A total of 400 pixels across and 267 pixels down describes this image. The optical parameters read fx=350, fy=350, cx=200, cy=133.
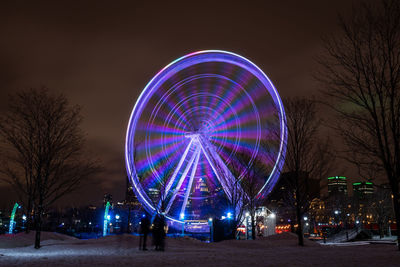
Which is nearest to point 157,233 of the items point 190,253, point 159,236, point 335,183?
point 159,236

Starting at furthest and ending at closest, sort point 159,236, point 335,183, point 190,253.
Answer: point 335,183 → point 159,236 → point 190,253

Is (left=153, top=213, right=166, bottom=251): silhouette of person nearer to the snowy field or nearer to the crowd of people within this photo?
the crowd of people

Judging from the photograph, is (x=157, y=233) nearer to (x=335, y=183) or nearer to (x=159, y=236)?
(x=159, y=236)

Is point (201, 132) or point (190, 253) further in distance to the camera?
point (201, 132)

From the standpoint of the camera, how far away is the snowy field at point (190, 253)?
825cm

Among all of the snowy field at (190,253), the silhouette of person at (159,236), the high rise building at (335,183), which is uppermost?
the high rise building at (335,183)

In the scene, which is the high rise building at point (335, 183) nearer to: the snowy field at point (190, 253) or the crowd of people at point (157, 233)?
the snowy field at point (190, 253)

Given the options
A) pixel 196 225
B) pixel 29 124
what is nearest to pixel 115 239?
pixel 29 124

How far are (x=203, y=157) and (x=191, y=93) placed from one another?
5265 millimetres

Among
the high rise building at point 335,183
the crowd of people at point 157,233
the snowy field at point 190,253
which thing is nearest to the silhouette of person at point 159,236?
the crowd of people at point 157,233

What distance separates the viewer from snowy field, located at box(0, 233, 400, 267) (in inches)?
325

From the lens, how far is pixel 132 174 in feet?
80.6

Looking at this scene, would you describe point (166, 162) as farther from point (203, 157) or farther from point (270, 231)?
point (270, 231)

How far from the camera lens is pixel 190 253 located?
1092 cm
